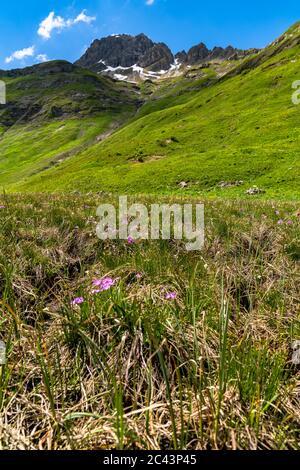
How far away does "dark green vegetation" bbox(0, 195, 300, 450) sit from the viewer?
2.45 m

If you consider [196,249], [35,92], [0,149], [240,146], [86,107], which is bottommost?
[196,249]

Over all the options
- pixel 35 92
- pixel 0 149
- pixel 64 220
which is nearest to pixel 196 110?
pixel 0 149

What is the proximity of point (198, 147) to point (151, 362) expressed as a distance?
58200 mm

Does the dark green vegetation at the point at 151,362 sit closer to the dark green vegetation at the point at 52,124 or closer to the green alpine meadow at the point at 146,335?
the green alpine meadow at the point at 146,335

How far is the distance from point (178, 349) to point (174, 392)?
370 millimetres

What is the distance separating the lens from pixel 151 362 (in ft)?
10.3

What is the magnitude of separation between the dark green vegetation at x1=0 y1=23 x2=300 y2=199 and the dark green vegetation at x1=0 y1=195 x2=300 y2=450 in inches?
994

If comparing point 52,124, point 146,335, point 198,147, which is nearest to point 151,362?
point 146,335

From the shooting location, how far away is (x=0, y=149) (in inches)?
5359

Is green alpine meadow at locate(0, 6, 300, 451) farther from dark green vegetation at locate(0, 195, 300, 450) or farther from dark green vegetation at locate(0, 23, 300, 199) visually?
dark green vegetation at locate(0, 23, 300, 199)

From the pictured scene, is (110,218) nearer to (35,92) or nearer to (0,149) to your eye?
(0,149)

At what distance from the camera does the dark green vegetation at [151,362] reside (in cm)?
245

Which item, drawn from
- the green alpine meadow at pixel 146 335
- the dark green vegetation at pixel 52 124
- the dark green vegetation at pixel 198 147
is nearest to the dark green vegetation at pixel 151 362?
the green alpine meadow at pixel 146 335

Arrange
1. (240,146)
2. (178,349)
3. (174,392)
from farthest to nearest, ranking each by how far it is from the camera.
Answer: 1. (240,146)
2. (178,349)
3. (174,392)
